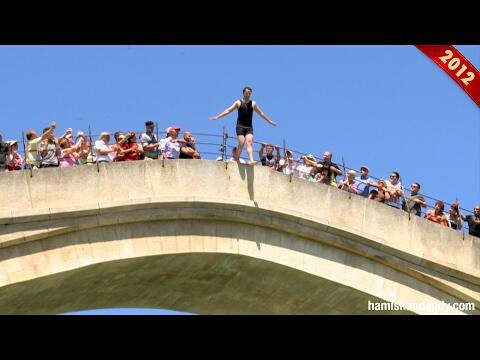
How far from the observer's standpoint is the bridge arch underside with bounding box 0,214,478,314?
26.8 m

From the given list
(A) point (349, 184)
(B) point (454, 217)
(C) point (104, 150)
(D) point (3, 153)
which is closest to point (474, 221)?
(B) point (454, 217)

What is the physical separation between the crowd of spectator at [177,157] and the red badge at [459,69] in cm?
426

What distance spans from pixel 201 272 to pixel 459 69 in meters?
9.77

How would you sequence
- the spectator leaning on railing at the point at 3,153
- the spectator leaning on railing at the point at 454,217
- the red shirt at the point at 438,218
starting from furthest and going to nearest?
the spectator leaning on railing at the point at 454,217, the red shirt at the point at 438,218, the spectator leaning on railing at the point at 3,153

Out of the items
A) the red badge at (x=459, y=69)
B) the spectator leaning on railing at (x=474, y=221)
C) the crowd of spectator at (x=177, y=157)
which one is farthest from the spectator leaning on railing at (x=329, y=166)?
the red badge at (x=459, y=69)

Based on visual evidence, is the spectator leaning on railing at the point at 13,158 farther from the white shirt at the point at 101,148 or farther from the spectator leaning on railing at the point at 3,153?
the white shirt at the point at 101,148

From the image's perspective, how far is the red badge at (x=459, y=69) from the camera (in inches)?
1345

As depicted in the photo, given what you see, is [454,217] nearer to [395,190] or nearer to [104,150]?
[395,190]

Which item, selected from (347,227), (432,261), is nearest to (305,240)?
(347,227)

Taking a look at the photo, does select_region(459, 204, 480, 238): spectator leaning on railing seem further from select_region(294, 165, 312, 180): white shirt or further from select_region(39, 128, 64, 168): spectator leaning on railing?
select_region(39, 128, 64, 168): spectator leaning on railing

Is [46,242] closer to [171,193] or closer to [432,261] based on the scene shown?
[171,193]

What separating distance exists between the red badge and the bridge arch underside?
6629 millimetres

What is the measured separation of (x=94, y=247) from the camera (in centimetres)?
2702
